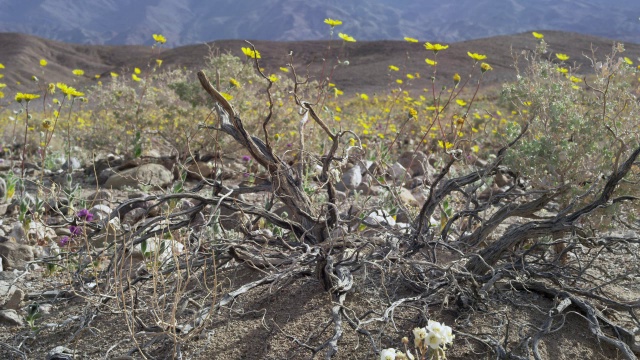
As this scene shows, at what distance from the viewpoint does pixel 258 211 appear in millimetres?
2537

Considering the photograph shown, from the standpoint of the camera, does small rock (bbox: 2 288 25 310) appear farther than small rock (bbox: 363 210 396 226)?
No

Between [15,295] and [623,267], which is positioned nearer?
[15,295]

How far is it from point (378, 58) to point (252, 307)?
155 ft

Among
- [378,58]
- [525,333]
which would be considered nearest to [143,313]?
[525,333]

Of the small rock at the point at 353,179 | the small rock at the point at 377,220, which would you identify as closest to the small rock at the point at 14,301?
the small rock at the point at 377,220

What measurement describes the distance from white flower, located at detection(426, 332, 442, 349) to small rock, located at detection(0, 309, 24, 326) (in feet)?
5.73

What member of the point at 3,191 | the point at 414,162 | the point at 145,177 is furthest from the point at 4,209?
the point at 414,162

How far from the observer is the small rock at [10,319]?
99.0 inches

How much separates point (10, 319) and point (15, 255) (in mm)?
865

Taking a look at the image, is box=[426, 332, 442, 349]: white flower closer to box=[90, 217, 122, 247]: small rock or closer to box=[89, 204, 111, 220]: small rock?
box=[90, 217, 122, 247]: small rock

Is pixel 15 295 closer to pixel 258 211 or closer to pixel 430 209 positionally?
pixel 258 211

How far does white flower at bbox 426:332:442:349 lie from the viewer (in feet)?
4.89

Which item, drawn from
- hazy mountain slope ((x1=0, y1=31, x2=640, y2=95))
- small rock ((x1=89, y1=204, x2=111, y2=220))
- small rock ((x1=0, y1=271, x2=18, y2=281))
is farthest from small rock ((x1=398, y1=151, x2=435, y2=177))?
hazy mountain slope ((x1=0, y1=31, x2=640, y2=95))

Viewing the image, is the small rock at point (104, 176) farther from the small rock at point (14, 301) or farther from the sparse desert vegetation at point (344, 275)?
the small rock at point (14, 301)
